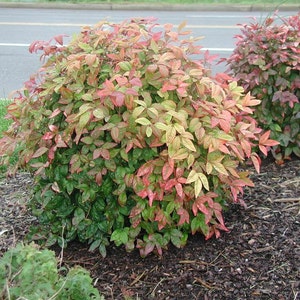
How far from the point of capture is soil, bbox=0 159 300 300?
307cm

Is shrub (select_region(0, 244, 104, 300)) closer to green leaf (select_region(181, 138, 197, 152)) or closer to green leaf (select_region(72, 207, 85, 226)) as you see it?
green leaf (select_region(181, 138, 197, 152))

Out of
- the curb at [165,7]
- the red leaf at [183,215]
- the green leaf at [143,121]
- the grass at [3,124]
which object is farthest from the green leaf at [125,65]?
the curb at [165,7]

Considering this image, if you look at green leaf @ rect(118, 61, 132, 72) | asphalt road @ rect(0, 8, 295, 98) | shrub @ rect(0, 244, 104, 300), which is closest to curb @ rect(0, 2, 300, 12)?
asphalt road @ rect(0, 8, 295, 98)

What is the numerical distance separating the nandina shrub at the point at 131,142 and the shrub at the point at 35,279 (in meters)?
0.96

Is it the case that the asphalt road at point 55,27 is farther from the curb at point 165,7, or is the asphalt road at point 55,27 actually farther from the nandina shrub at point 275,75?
the nandina shrub at point 275,75

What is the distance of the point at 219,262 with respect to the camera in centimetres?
327

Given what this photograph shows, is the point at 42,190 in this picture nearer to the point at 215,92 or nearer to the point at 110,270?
the point at 110,270

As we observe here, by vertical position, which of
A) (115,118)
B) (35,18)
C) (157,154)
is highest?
(115,118)

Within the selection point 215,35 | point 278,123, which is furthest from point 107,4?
point 278,123

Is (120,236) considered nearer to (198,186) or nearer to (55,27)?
(198,186)

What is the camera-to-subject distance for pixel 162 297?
303 cm

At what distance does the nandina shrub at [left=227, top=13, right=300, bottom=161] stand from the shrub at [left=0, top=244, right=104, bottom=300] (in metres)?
2.55

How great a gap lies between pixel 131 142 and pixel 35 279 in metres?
1.14

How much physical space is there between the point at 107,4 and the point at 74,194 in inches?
529
